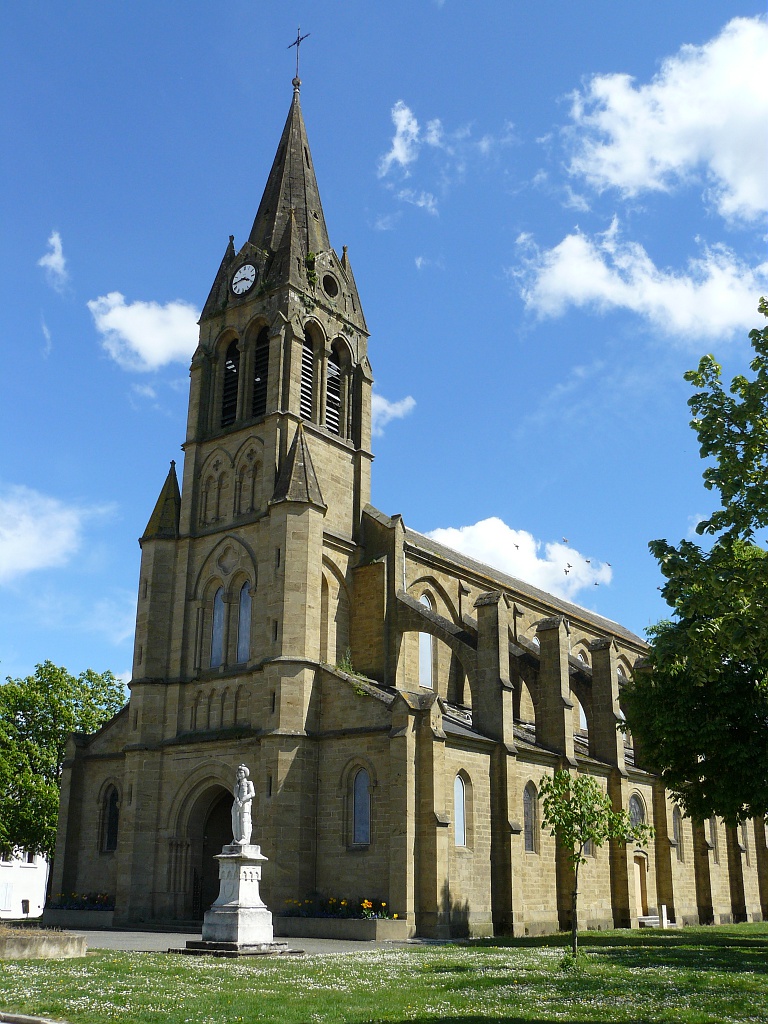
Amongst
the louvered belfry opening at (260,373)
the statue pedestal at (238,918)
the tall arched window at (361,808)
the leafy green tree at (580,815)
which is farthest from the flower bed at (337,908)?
the louvered belfry opening at (260,373)

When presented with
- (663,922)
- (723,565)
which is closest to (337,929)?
(663,922)

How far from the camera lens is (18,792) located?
1817 inches

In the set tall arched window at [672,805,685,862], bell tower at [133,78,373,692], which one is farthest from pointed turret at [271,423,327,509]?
tall arched window at [672,805,685,862]

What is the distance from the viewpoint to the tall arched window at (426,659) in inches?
1558

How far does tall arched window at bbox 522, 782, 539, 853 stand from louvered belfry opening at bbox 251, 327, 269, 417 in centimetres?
1777

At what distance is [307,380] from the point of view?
4019 centimetres

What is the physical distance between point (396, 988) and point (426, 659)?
2409cm

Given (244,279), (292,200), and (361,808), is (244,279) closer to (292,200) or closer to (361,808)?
(292,200)

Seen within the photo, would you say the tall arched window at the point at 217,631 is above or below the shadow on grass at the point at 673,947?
above

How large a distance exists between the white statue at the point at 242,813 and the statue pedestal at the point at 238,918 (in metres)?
0.57

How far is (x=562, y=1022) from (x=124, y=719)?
2989cm

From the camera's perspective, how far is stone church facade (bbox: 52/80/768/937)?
32.0 metres

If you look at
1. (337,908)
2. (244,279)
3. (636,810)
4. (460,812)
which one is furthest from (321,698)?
(244,279)

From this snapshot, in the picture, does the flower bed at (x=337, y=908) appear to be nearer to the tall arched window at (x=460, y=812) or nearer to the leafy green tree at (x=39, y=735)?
the tall arched window at (x=460, y=812)
